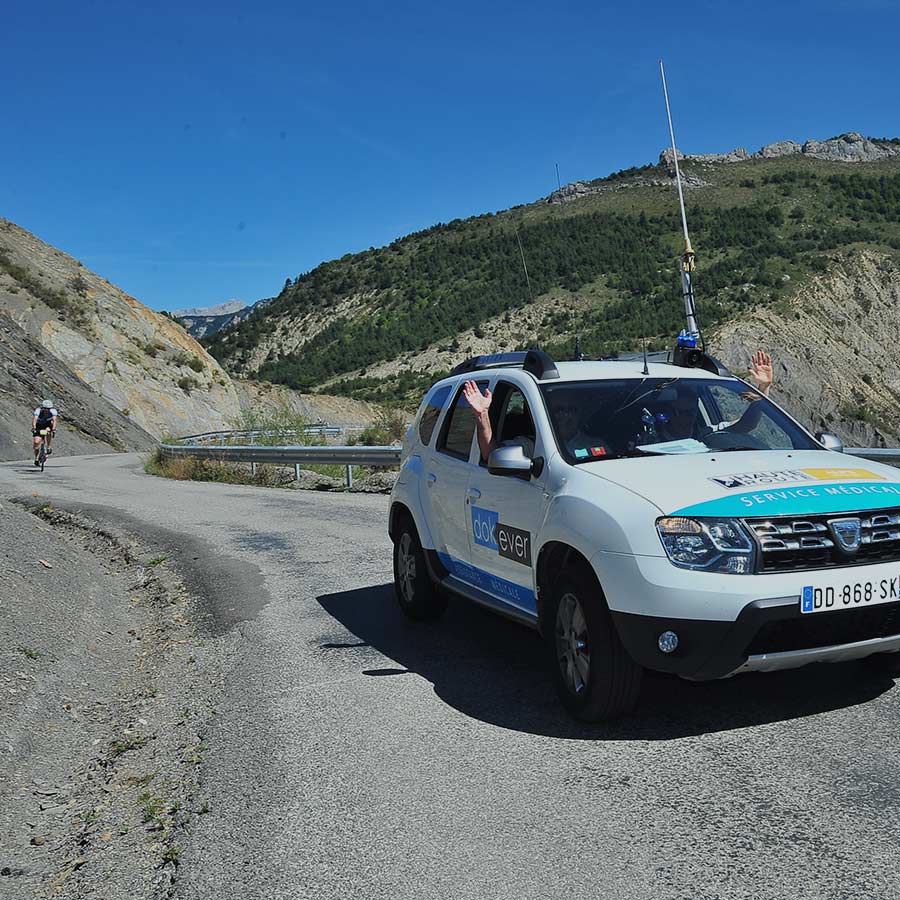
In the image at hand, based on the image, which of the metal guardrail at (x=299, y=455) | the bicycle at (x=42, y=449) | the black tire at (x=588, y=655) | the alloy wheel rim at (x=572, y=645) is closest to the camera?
the black tire at (x=588, y=655)

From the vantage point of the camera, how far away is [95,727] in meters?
5.93

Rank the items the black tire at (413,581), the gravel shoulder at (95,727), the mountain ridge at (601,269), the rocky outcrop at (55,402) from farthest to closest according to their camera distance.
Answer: the mountain ridge at (601,269), the rocky outcrop at (55,402), the black tire at (413,581), the gravel shoulder at (95,727)

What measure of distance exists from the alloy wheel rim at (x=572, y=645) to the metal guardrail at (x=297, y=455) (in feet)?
44.1

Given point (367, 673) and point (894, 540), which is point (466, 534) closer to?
point (367, 673)

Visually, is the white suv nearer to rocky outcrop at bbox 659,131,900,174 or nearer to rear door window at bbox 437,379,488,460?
rear door window at bbox 437,379,488,460

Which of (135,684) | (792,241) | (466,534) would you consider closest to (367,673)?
(466,534)

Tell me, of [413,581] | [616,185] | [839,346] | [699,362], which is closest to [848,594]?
[699,362]

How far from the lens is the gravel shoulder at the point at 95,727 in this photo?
399 centimetres

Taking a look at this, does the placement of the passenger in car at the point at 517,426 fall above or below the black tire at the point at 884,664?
above

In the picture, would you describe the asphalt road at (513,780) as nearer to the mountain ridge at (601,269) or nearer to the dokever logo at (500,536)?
the dokever logo at (500,536)

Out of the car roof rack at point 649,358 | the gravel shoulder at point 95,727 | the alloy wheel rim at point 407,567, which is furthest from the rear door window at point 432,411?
the gravel shoulder at point 95,727

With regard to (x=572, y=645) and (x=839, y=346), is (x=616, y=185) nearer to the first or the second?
(x=839, y=346)

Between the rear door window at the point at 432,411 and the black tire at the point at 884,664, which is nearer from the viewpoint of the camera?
the black tire at the point at 884,664

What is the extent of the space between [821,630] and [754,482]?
74 centimetres
